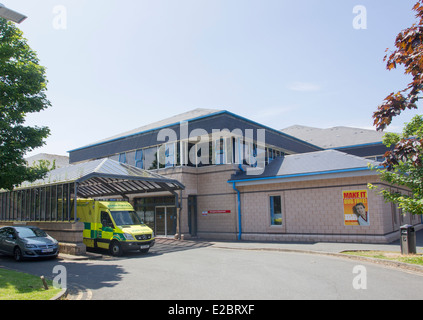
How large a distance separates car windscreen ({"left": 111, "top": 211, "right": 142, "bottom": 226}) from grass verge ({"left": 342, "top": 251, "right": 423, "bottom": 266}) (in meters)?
10.1

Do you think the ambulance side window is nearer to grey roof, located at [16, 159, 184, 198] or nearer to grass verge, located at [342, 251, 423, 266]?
grey roof, located at [16, 159, 184, 198]

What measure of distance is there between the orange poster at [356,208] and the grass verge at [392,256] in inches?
155

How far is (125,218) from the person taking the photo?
1745 centimetres

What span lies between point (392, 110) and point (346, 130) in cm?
3346

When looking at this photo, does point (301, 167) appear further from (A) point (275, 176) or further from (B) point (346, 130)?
(B) point (346, 130)

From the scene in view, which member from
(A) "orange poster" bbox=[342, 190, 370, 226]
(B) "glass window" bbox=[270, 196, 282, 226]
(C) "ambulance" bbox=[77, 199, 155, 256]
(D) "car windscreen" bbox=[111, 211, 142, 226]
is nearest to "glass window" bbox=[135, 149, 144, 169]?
(C) "ambulance" bbox=[77, 199, 155, 256]

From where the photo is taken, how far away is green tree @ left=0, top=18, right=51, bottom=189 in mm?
13883

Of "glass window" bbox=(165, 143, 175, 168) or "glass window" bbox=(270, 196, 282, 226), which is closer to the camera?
"glass window" bbox=(270, 196, 282, 226)

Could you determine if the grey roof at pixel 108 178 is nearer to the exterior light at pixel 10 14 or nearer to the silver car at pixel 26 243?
the silver car at pixel 26 243

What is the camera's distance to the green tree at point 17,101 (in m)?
13.9

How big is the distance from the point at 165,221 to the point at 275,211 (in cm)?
862

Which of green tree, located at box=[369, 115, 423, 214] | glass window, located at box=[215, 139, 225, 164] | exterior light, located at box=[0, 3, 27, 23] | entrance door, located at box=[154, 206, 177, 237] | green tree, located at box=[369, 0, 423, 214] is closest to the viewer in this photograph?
exterior light, located at box=[0, 3, 27, 23]
